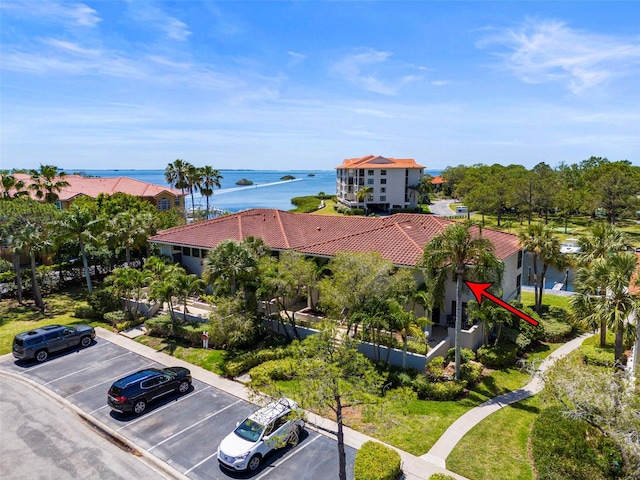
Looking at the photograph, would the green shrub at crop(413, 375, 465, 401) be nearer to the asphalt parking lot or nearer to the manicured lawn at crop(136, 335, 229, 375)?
the asphalt parking lot

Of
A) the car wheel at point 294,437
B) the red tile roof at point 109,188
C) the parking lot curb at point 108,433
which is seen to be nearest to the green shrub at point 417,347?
the car wheel at point 294,437

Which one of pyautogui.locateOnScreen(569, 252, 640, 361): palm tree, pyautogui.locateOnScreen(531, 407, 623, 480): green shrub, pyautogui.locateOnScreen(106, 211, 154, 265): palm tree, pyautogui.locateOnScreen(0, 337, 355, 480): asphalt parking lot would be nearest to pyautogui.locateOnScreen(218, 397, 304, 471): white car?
pyautogui.locateOnScreen(0, 337, 355, 480): asphalt parking lot

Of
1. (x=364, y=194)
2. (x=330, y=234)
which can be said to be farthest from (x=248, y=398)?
(x=364, y=194)

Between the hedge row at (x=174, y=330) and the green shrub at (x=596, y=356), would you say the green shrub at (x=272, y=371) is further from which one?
the green shrub at (x=596, y=356)

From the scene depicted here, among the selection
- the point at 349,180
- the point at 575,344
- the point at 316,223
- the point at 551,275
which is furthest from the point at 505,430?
the point at 349,180

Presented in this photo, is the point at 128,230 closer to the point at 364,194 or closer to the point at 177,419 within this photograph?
the point at 177,419

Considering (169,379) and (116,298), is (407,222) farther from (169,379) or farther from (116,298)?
(116,298)
